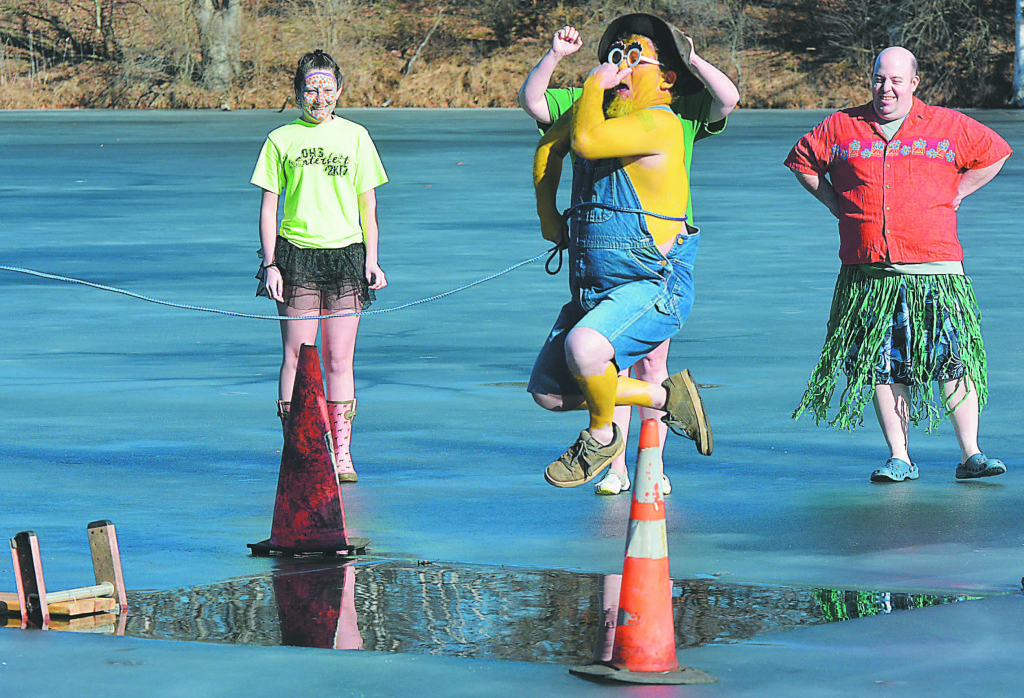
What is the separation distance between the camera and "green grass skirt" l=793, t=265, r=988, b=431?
7.62 m

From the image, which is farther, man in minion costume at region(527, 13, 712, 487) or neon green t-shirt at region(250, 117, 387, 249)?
neon green t-shirt at region(250, 117, 387, 249)

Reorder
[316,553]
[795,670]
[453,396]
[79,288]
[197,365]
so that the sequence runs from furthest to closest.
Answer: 1. [79,288]
2. [197,365]
3. [453,396]
4. [316,553]
5. [795,670]

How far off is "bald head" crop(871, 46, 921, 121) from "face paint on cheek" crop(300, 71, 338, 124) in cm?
220

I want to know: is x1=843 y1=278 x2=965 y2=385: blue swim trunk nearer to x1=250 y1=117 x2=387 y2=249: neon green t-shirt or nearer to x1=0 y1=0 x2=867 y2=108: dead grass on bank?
x1=250 y1=117 x2=387 y2=249: neon green t-shirt

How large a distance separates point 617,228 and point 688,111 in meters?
0.59

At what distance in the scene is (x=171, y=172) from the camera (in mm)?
28500

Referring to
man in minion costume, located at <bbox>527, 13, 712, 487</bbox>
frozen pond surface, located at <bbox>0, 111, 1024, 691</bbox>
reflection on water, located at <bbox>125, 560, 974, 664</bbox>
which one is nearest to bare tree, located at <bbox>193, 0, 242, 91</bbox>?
frozen pond surface, located at <bbox>0, 111, 1024, 691</bbox>

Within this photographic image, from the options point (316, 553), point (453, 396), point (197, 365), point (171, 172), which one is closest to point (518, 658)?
point (316, 553)

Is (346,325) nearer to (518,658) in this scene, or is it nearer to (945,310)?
(945,310)

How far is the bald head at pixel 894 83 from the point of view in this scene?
7395 millimetres

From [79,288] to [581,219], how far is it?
28.9 ft

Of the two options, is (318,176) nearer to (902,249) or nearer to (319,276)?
(319,276)

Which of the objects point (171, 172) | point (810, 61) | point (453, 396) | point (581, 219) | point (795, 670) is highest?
point (810, 61)

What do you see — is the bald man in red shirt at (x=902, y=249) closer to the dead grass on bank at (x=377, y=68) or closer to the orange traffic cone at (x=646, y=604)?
the orange traffic cone at (x=646, y=604)
